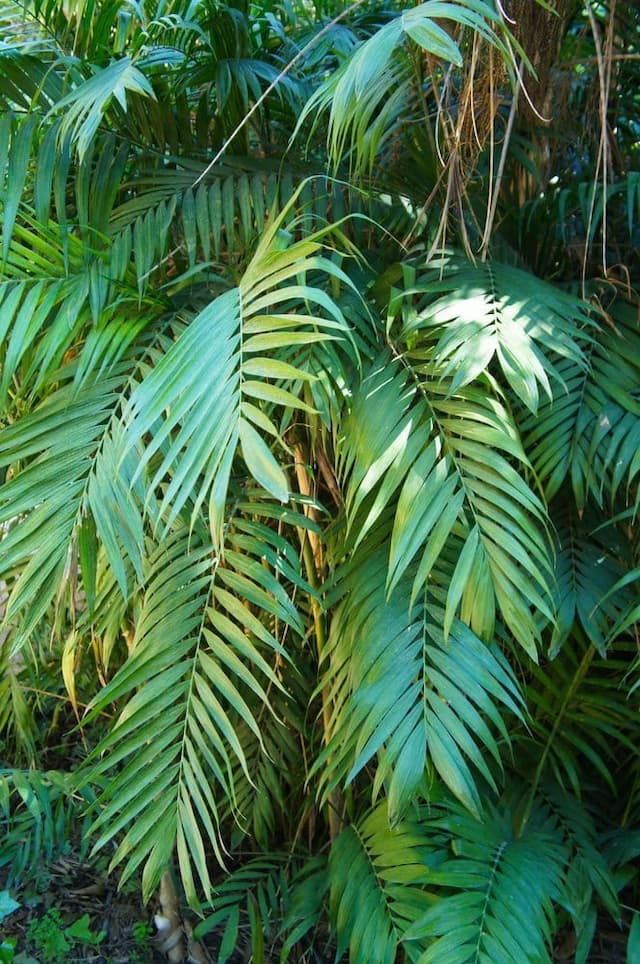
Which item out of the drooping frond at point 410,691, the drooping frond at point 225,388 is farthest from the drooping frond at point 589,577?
the drooping frond at point 225,388

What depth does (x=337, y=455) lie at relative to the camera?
3.25 feet

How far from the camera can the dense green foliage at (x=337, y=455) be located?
0.89m

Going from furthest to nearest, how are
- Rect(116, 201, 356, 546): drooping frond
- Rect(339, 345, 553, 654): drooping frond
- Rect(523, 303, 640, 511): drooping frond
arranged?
Rect(523, 303, 640, 511): drooping frond, Rect(339, 345, 553, 654): drooping frond, Rect(116, 201, 356, 546): drooping frond

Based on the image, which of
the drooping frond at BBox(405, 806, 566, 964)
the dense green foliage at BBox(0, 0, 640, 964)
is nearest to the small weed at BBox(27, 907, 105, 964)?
the dense green foliage at BBox(0, 0, 640, 964)

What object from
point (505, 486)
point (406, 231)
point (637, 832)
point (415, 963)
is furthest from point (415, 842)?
point (406, 231)

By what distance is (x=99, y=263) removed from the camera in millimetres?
1052

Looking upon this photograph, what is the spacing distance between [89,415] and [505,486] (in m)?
0.48

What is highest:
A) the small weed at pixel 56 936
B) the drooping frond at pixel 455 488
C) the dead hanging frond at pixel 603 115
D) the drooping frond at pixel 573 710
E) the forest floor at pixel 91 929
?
the dead hanging frond at pixel 603 115

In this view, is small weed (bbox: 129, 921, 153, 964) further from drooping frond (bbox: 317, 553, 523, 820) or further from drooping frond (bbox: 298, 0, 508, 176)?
drooping frond (bbox: 298, 0, 508, 176)

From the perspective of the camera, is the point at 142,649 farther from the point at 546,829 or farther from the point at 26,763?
the point at 26,763

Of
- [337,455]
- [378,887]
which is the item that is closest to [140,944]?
[378,887]

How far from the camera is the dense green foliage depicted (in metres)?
0.89

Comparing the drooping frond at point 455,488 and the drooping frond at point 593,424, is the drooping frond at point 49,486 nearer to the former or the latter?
the drooping frond at point 455,488

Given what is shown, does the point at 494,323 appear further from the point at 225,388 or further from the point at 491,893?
the point at 491,893
